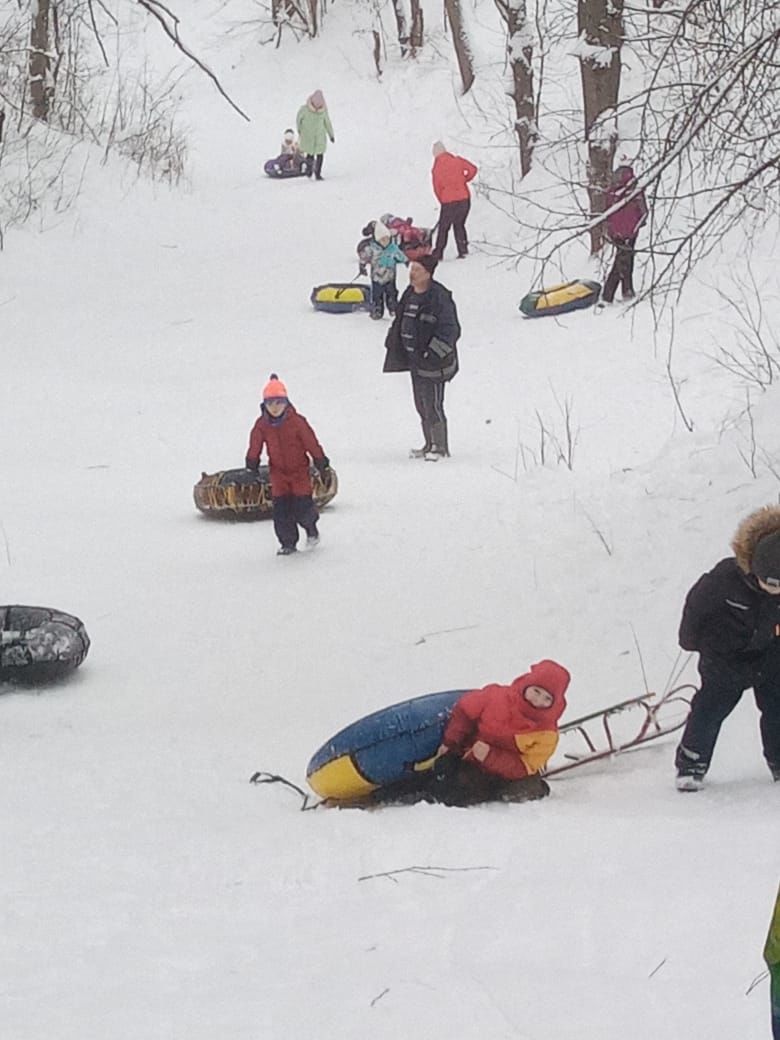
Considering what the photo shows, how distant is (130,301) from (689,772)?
13867mm

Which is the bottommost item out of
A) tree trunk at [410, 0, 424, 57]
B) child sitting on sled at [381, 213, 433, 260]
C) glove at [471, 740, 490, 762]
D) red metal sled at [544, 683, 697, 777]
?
red metal sled at [544, 683, 697, 777]

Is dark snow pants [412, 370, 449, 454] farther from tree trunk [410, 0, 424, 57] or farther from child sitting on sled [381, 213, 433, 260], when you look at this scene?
tree trunk [410, 0, 424, 57]

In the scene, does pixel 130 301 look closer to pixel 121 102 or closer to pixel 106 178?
pixel 106 178

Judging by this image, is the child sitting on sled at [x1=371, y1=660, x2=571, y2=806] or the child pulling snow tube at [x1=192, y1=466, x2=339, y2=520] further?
the child pulling snow tube at [x1=192, y1=466, x2=339, y2=520]

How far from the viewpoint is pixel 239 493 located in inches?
350

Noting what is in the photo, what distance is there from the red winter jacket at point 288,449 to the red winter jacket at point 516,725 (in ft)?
11.6

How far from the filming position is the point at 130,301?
55.7ft

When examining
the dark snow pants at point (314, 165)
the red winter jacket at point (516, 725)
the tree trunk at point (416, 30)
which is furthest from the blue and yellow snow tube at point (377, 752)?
the tree trunk at point (416, 30)

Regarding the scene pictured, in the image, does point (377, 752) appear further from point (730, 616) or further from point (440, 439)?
point (440, 439)

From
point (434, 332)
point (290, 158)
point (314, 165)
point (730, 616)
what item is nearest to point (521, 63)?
point (314, 165)

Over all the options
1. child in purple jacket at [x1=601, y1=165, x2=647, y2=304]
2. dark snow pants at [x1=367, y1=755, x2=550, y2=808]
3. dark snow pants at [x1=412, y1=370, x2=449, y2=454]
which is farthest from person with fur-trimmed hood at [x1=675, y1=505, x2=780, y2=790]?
dark snow pants at [x1=412, y1=370, x2=449, y2=454]

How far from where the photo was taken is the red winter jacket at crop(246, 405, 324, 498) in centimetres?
794

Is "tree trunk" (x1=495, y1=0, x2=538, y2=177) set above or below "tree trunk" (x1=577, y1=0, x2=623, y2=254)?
above

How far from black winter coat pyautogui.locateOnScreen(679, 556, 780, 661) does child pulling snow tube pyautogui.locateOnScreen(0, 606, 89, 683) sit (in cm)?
321
